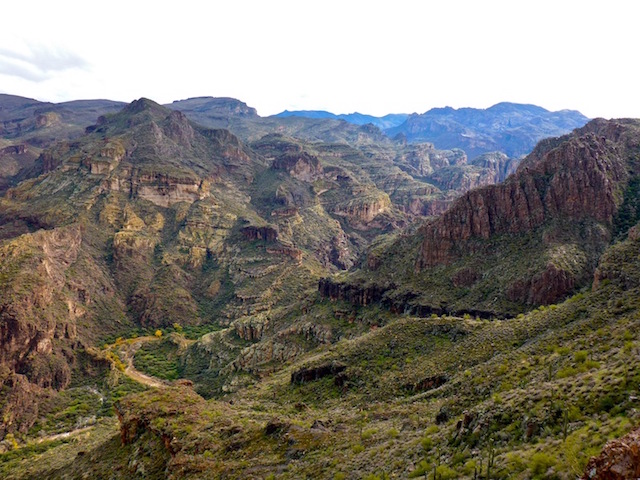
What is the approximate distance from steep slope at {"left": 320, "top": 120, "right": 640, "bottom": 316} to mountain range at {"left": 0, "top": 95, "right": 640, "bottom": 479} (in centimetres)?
35

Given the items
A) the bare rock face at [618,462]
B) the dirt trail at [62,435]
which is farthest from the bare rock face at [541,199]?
the dirt trail at [62,435]

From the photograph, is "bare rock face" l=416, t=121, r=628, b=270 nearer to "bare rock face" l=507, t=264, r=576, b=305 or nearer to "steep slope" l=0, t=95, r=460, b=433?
"bare rock face" l=507, t=264, r=576, b=305

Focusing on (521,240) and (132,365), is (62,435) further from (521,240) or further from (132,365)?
(521,240)

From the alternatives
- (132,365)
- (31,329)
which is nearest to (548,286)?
(132,365)

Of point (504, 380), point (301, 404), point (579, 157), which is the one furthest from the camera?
point (579, 157)

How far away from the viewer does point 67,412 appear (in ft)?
330

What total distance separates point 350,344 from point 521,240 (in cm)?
4105

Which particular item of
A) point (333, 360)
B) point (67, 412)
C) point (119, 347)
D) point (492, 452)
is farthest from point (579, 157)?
point (119, 347)

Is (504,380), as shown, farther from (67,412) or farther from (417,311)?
(67,412)

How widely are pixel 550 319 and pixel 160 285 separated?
157m

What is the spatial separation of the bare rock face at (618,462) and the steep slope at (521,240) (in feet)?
195

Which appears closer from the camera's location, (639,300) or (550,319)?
(639,300)

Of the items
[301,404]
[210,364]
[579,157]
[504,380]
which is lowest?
[210,364]

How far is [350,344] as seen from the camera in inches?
2785
